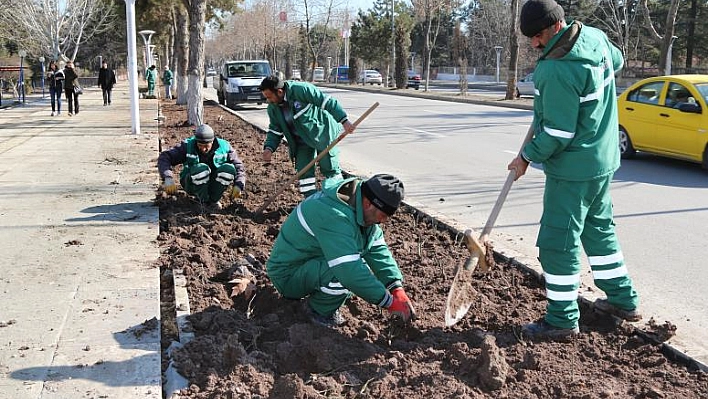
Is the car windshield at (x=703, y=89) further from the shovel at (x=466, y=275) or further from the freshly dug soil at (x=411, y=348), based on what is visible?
the shovel at (x=466, y=275)

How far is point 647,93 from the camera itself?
11578 millimetres

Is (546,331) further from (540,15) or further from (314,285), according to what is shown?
(540,15)

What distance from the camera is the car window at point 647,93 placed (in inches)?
447

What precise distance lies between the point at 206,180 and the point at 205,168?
0.49 ft

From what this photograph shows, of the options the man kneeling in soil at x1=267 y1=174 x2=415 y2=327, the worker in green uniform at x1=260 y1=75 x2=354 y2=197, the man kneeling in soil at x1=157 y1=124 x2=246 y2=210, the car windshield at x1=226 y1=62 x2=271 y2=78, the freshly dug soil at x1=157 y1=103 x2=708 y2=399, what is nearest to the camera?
the freshly dug soil at x1=157 y1=103 x2=708 y2=399

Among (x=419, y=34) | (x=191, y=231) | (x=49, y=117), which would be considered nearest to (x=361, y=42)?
(x=419, y=34)

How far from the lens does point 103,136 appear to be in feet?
49.6

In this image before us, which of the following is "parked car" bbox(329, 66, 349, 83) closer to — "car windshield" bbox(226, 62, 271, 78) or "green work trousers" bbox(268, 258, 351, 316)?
"car windshield" bbox(226, 62, 271, 78)

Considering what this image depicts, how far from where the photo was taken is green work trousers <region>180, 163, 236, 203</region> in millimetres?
7270

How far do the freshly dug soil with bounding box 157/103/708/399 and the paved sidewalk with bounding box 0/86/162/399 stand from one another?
0.25 meters

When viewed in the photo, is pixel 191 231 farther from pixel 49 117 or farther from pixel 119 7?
pixel 119 7

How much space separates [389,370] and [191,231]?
11.4 feet

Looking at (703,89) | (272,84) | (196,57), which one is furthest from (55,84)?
(703,89)

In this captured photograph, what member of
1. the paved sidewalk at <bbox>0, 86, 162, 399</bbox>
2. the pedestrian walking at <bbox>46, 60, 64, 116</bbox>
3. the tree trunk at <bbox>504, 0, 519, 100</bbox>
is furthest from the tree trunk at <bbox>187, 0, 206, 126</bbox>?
the tree trunk at <bbox>504, 0, 519, 100</bbox>
